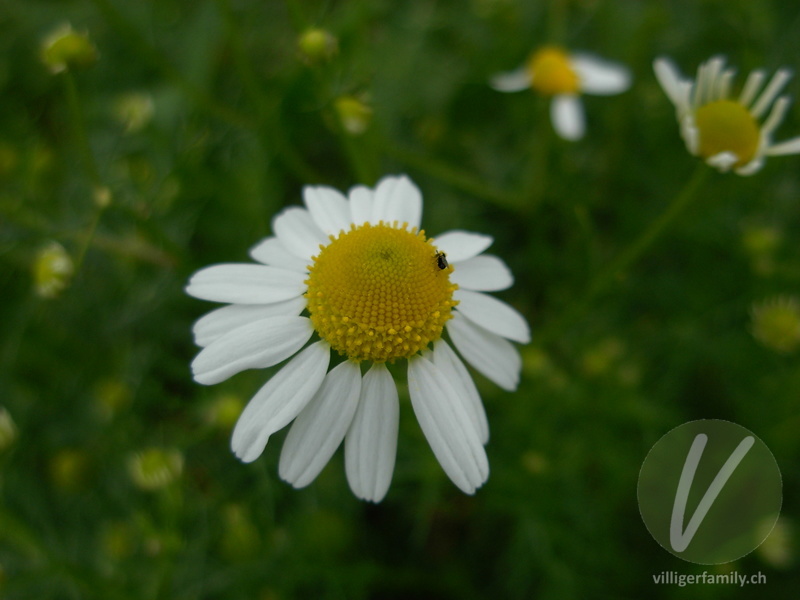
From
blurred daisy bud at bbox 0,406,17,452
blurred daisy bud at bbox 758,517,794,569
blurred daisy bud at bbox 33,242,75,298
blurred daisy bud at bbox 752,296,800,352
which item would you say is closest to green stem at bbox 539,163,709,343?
blurred daisy bud at bbox 752,296,800,352

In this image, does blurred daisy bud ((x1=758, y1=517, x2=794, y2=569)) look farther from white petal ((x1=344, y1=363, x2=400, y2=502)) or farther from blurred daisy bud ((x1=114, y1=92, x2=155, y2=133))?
blurred daisy bud ((x1=114, y1=92, x2=155, y2=133))

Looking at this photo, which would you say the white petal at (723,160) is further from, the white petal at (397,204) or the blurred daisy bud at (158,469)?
the blurred daisy bud at (158,469)

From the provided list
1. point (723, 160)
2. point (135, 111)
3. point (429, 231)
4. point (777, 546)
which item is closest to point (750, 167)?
point (723, 160)

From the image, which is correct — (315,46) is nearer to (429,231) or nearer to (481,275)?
(481,275)

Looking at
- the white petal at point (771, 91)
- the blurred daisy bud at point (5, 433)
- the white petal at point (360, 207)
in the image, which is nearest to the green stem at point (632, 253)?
the white petal at point (771, 91)

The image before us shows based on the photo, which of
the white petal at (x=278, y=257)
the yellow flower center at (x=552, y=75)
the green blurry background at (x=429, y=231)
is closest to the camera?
the white petal at (x=278, y=257)

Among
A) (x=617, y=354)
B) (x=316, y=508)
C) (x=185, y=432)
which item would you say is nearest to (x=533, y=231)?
(x=617, y=354)

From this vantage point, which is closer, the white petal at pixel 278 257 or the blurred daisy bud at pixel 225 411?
the white petal at pixel 278 257
